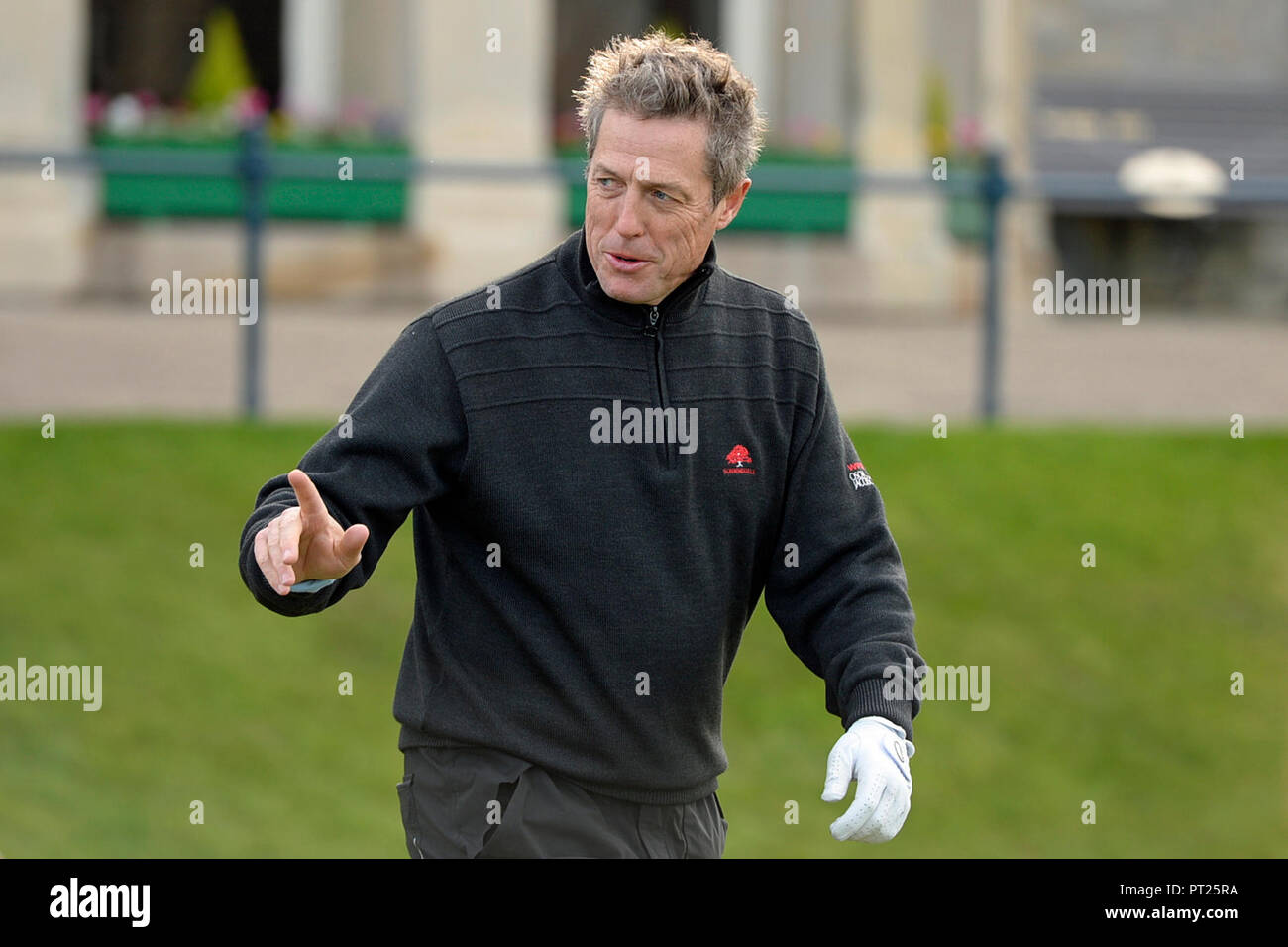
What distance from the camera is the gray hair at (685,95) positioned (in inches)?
128

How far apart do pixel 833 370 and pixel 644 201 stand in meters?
7.27

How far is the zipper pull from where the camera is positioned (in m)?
3.35

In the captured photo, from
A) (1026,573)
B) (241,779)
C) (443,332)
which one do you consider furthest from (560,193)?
(443,332)

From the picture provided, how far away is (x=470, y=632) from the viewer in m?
3.35

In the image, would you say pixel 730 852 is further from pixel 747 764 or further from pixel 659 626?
pixel 659 626

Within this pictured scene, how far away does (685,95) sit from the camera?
3238 mm

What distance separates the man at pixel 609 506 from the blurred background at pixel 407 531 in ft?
13.5

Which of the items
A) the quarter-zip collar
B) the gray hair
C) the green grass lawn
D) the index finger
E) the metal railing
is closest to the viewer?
the index finger

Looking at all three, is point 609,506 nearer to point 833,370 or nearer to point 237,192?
point 833,370

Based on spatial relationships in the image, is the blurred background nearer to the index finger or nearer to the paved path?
the paved path

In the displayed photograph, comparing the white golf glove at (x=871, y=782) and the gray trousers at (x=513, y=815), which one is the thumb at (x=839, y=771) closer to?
the white golf glove at (x=871, y=782)

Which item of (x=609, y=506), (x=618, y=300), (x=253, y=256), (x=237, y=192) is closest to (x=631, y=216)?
(x=618, y=300)

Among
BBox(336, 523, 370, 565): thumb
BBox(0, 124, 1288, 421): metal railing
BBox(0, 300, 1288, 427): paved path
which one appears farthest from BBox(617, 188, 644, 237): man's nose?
BBox(0, 300, 1288, 427): paved path
